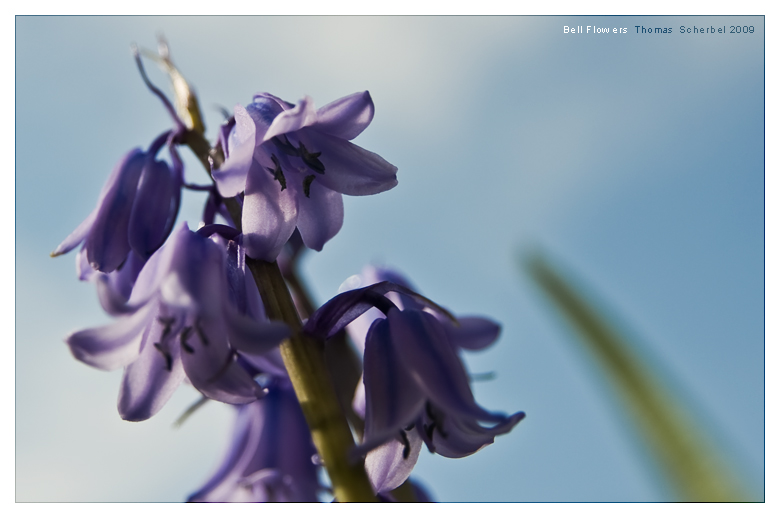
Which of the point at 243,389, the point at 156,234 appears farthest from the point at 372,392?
the point at 156,234

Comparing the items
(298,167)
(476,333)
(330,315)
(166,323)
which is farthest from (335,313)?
(476,333)

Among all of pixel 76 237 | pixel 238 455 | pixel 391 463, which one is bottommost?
pixel 238 455

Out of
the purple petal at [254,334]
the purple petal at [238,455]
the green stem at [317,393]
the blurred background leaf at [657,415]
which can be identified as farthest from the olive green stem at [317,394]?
the purple petal at [238,455]

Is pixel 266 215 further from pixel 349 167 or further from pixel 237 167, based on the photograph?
pixel 349 167

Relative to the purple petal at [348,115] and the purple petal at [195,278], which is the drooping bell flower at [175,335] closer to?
the purple petal at [195,278]

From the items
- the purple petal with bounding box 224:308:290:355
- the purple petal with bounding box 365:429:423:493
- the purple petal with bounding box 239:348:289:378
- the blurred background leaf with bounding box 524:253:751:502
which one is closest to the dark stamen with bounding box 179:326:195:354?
the purple petal with bounding box 224:308:290:355
